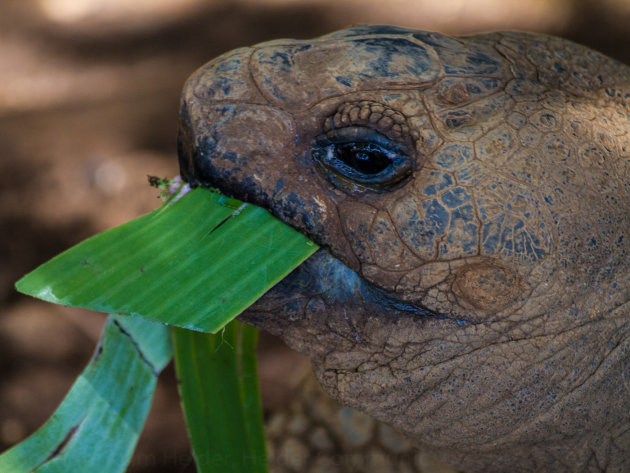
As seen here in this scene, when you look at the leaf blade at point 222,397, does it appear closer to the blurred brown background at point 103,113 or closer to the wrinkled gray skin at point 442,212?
the wrinkled gray skin at point 442,212

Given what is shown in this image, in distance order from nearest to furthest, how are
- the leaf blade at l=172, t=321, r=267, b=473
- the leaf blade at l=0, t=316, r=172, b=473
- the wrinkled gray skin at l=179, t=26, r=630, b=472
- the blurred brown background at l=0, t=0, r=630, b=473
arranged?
the wrinkled gray skin at l=179, t=26, r=630, b=472, the leaf blade at l=0, t=316, r=172, b=473, the leaf blade at l=172, t=321, r=267, b=473, the blurred brown background at l=0, t=0, r=630, b=473

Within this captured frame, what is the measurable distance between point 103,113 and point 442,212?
2585 millimetres

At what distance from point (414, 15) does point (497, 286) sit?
2242 millimetres

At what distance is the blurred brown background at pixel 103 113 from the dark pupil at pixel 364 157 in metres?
1.69

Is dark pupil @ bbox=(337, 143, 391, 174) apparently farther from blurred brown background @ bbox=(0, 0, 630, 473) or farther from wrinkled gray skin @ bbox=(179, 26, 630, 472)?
blurred brown background @ bbox=(0, 0, 630, 473)

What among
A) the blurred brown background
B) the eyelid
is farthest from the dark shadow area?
the eyelid

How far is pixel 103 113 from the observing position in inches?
136

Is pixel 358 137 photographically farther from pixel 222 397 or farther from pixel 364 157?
pixel 222 397

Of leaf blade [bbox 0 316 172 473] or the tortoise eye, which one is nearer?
the tortoise eye

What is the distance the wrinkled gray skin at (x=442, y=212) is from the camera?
51.5 inches

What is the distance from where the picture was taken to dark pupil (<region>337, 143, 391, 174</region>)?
4.40 feet

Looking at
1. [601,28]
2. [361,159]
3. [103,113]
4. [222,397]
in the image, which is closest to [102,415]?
[222,397]

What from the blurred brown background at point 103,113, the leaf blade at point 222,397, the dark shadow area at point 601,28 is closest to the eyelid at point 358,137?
the leaf blade at point 222,397

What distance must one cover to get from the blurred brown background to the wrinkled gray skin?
1458 mm
